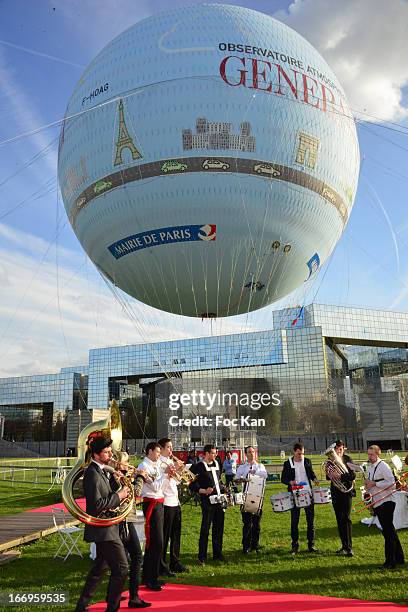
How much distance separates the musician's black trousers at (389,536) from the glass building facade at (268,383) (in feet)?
220

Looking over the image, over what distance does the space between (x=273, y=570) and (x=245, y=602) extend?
1.72 metres

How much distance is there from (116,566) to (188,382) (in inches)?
3647

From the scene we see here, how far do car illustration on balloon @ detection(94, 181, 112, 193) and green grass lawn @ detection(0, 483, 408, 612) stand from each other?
10685mm

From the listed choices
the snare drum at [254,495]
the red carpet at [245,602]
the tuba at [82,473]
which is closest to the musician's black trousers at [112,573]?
the tuba at [82,473]

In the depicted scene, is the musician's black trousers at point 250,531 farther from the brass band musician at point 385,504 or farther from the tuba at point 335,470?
the brass band musician at point 385,504

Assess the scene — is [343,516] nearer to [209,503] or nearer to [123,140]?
[209,503]

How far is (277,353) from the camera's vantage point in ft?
309

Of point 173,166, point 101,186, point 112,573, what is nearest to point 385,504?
point 112,573

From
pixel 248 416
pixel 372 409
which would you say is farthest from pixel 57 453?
pixel 372 409

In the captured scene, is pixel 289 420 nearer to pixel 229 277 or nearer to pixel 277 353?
pixel 277 353

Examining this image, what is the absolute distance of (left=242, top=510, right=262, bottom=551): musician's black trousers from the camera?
9023mm

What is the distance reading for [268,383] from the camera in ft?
303

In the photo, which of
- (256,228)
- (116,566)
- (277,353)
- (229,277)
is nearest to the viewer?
(116,566)

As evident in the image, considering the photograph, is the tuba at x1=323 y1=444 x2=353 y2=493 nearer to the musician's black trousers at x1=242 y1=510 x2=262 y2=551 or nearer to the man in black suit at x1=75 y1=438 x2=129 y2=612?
the musician's black trousers at x1=242 y1=510 x2=262 y2=551
